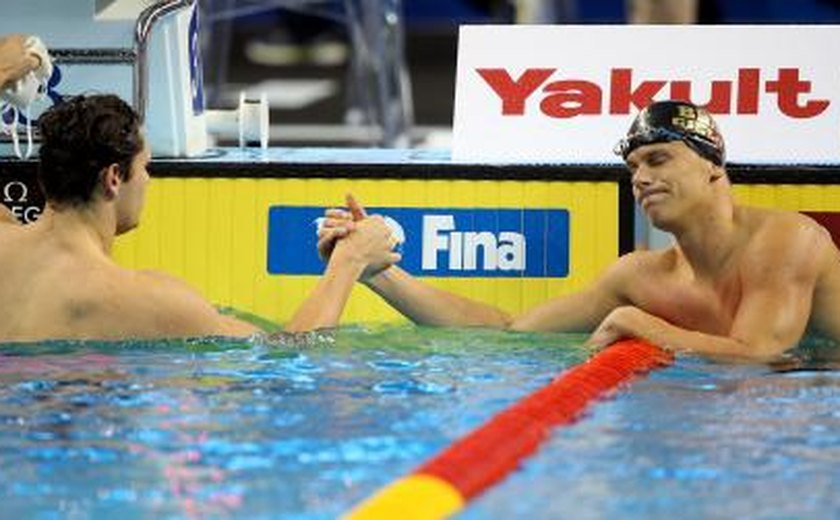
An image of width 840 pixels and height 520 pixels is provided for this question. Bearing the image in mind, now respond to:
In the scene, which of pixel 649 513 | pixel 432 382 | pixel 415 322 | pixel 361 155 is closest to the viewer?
pixel 649 513

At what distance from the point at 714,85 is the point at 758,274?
0.75m

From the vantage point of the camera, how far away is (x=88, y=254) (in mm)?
5238

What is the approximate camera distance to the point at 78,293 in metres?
5.23

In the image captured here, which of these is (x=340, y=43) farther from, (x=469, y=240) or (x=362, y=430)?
(x=362, y=430)

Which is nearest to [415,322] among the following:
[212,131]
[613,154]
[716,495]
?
[613,154]

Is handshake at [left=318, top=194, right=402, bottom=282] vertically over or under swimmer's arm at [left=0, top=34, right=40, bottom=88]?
under

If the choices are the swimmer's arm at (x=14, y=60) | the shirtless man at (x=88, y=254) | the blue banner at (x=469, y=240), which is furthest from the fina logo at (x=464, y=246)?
the shirtless man at (x=88, y=254)

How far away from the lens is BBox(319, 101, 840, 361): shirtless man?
547 centimetres

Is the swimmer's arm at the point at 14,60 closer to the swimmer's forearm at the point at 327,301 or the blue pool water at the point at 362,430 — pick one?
the blue pool water at the point at 362,430

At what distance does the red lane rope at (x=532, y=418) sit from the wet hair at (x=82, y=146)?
1035 millimetres

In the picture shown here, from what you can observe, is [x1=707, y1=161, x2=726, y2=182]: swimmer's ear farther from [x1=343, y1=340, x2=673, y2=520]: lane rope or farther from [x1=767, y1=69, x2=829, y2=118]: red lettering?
[x1=767, y1=69, x2=829, y2=118]: red lettering

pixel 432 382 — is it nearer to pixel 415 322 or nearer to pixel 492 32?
pixel 415 322

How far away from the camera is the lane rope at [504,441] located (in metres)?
3.90

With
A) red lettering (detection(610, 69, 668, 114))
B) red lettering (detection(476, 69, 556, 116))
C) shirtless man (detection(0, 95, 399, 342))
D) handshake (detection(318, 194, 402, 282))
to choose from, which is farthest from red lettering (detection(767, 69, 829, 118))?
shirtless man (detection(0, 95, 399, 342))
